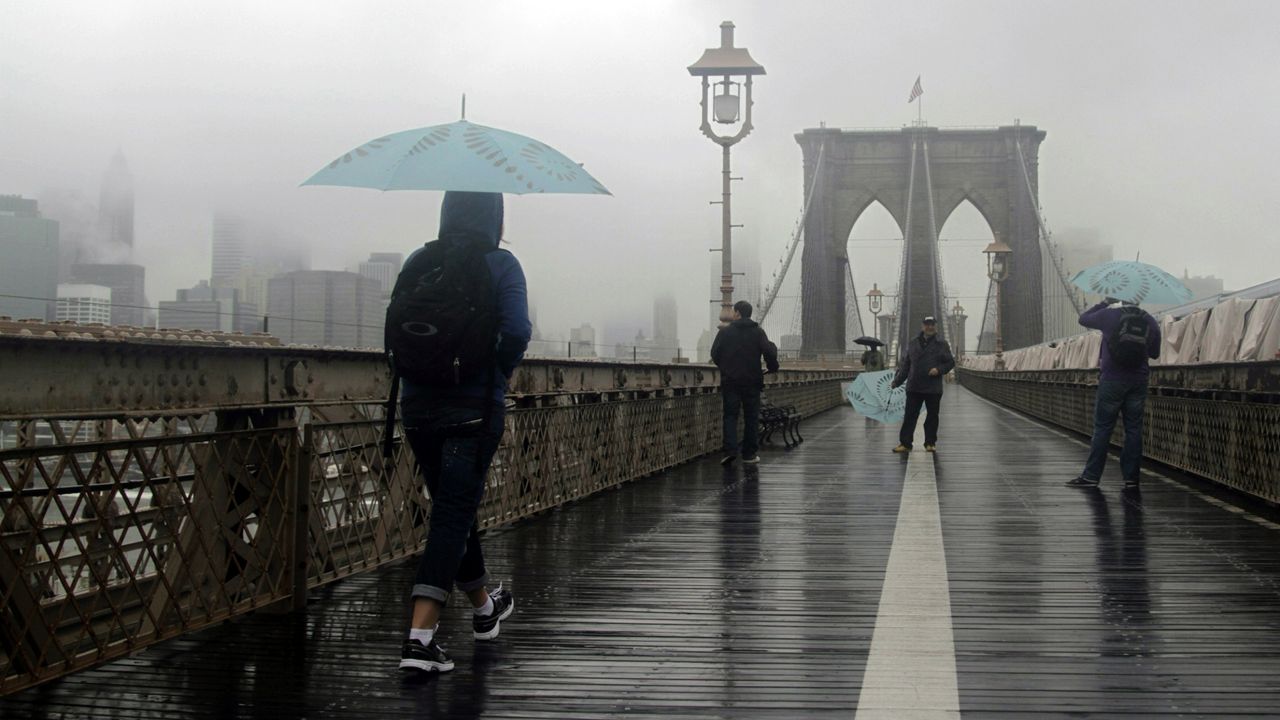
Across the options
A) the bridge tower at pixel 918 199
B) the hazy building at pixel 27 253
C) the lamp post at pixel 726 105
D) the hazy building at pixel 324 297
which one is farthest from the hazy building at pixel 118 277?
the bridge tower at pixel 918 199

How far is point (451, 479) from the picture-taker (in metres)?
4.41

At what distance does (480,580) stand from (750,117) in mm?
14891

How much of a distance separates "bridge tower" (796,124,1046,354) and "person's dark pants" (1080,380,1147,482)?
8027cm

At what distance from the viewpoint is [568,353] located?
50.4ft

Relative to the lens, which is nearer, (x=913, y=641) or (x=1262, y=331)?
(x=913, y=641)

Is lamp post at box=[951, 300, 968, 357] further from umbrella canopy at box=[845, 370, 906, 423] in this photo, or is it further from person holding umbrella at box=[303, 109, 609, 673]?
person holding umbrella at box=[303, 109, 609, 673]

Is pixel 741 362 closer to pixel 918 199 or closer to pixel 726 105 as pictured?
pixel 726 105

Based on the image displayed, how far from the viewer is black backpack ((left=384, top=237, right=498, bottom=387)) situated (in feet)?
14.0

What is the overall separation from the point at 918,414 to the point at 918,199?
85.0 m

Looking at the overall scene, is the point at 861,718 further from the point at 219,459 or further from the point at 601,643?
the point at 219,459

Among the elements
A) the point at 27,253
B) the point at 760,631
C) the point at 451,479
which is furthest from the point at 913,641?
the point at 27,253

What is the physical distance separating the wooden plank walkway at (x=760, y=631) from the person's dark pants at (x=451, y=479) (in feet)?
1.17

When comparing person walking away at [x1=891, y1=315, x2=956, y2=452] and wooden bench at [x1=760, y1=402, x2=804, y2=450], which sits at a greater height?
person walking away at [x1=891, y1=315, x2=956, y2=452]

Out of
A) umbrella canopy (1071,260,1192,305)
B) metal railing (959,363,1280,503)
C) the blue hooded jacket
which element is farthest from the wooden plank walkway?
umbrella canopy (1071,260,1192,305)
